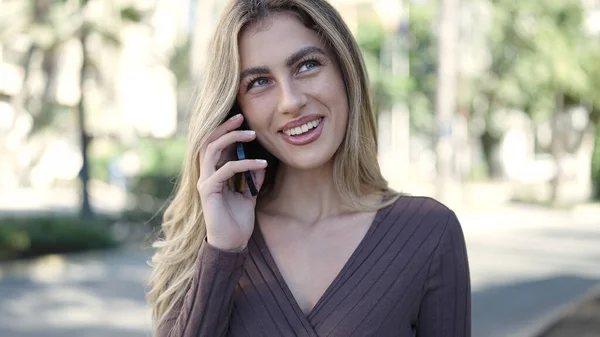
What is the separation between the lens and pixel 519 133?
4625 centimetres

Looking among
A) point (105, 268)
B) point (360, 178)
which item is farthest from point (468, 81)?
point (360, 178)

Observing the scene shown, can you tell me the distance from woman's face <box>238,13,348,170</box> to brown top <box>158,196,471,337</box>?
28cm

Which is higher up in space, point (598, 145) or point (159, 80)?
point (159, 80)

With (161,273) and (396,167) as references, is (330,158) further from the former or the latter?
(396,167)

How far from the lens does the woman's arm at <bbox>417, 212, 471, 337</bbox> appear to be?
6.09 ft

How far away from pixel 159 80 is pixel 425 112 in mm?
17154

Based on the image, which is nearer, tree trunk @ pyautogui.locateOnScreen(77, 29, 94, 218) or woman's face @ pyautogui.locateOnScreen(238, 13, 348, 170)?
woman's face @ pyautogui.locateOnScreen(238, 13, 348, 170)

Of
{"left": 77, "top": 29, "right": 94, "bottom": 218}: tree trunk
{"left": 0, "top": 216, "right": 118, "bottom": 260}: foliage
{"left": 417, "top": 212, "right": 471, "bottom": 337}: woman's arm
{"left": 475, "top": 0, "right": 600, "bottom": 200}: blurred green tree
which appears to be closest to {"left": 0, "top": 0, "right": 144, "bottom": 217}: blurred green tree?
{"left": 77, "top": 29, "right": 94, "bottom": 218}: tree trunk

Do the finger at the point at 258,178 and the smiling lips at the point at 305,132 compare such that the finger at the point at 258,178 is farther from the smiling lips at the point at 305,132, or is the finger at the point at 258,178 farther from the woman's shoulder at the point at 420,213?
the woman's shoulder at the point at 420,213

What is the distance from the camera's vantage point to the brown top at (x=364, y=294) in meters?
1.82

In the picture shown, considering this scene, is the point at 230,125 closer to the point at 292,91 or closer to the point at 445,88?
the point at 292,91

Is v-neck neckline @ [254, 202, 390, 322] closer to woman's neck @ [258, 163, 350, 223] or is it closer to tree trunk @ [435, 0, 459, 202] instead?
woman's neck @ [258, 163, 350, 223]

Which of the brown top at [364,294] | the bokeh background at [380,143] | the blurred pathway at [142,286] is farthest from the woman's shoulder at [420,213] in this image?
the blurred pathway at [142,286]

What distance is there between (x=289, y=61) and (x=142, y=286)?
845 centimetres
